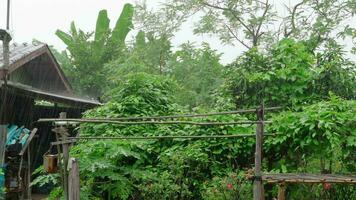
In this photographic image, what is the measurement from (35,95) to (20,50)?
1.82 metres

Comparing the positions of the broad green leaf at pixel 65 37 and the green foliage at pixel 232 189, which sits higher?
the broad green leaf at pixel 65 37

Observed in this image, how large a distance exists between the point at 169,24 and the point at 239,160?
7.21m

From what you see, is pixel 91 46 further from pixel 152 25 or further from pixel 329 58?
pixel 329 58

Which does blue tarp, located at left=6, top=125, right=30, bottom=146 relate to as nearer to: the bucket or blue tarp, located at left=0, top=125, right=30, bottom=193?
blue tarp, located at left=0, top=125, right=30, bottom=193

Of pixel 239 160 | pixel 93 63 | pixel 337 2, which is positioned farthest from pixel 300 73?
→ pixel 93 63

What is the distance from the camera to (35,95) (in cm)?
873

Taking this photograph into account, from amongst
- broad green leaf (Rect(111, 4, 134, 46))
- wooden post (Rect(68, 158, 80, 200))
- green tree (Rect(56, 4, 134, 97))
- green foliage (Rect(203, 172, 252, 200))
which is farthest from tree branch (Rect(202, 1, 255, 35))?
wooden post (Rect(68, 158, 80, 200))

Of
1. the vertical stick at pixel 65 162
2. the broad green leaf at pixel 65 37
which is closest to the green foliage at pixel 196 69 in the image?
the broad green leaf at pixel 65 37

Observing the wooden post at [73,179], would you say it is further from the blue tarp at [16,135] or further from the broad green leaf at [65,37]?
the broad green leaf at [65,37]

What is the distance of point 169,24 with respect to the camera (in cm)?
1334

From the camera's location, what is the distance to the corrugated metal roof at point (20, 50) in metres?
8.99

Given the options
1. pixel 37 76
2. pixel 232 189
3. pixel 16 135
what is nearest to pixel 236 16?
pixel 37 76

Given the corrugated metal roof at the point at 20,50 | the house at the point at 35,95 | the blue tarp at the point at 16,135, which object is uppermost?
the corrugated metal roof at the point at 20,50

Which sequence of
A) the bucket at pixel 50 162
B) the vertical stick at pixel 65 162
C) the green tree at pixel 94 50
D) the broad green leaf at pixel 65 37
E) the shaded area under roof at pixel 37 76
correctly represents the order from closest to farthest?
the vertical stick at pixel 65 162 < the bucket at pixel 50 162 < the shaded area under roof at pixel 37 76 < the green tree at pixel 94 50 < the broad green leaf at pixel 65 37
